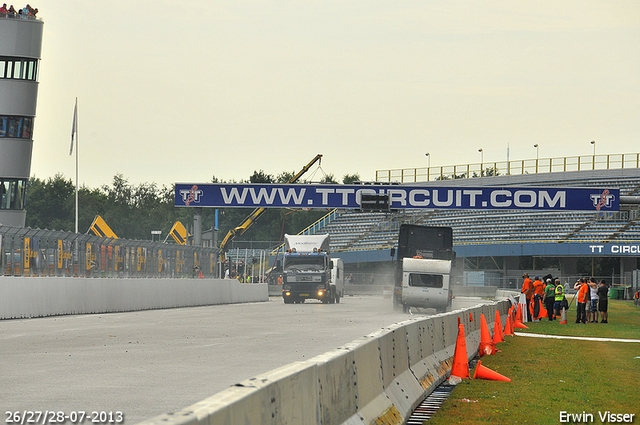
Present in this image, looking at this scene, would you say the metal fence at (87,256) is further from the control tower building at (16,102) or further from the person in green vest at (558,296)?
the control tower building at (16,102)

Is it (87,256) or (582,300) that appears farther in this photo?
(582,300)

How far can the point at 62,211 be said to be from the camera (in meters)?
127

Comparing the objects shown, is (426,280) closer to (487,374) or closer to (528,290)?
(528,290)

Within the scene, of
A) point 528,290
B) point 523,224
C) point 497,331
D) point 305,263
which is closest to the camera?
point 497,331

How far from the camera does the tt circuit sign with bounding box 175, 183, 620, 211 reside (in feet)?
159

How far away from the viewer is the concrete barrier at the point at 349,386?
14.3 feet

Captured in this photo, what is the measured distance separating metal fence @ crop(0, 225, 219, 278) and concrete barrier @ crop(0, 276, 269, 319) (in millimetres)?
350

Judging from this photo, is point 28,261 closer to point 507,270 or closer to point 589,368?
point 589,368

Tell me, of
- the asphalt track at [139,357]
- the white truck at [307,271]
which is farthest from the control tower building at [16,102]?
the asphalt track at [139,357]

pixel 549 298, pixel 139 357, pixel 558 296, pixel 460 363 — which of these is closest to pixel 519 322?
pixel 558 296

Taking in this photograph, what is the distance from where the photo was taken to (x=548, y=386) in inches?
501

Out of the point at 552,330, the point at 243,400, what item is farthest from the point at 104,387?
the point at 552,330

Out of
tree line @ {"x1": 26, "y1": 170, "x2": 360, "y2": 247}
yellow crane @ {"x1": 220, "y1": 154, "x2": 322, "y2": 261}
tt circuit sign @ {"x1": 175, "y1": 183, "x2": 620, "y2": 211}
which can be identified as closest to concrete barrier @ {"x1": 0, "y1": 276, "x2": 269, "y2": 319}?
tt circuit sign @ {"x1": 175, "y1": 183, "x2": 620, "y2": 211}

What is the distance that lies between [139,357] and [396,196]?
35366 millimetres
